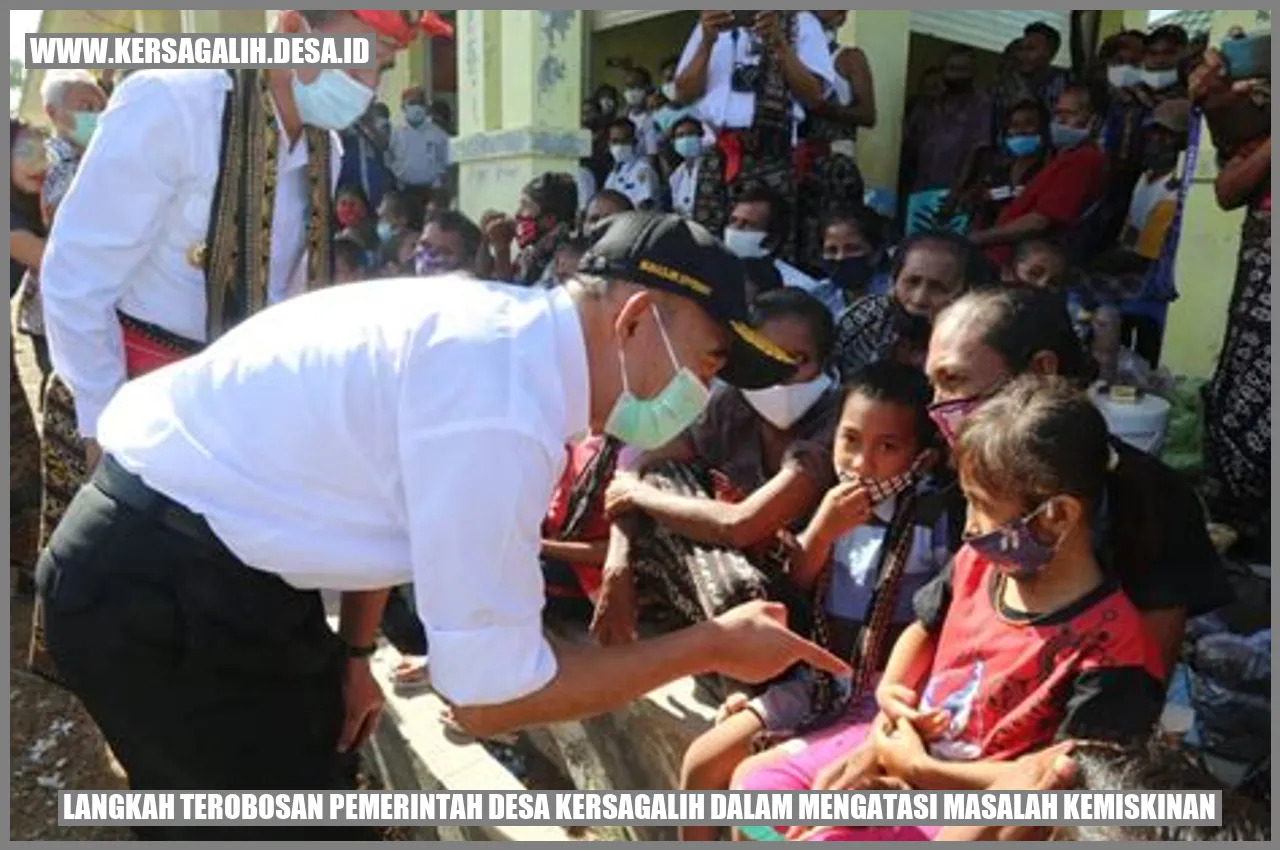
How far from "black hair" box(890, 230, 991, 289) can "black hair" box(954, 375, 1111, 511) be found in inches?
48.1

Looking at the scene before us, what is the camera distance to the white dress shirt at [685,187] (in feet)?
16.6

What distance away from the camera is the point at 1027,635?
1.76 meters

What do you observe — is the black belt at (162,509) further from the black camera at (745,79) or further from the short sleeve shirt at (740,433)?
the black camera at (745,79)

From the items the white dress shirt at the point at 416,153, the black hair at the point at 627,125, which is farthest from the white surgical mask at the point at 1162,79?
the white dress shirt at the point at 416,153

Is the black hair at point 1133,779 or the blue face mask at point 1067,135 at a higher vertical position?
the blue face mask at point 1067,135

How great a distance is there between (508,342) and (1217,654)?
72.3 inches

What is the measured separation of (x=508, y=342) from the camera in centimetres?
140

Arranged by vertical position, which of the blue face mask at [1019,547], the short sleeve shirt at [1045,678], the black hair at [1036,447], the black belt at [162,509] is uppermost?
the black hair at [1036,447]

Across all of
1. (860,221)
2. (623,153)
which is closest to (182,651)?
(860,221)

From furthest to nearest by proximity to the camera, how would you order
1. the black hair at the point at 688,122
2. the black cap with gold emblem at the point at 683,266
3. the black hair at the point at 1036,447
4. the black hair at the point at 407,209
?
the black hair at the point at 407,209 → the black hair at the point at 688,122 → the black hair at the point at 1036,447 → the black cap with gold emblem at the point at 683,266

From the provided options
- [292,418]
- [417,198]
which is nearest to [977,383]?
[292,418]

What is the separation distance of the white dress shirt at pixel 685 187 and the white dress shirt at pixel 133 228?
2.97 metres

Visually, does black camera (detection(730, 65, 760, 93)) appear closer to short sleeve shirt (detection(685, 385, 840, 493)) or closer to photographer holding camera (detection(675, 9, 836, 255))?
photographer holding camera (detection(675, 9, 836, 255))
